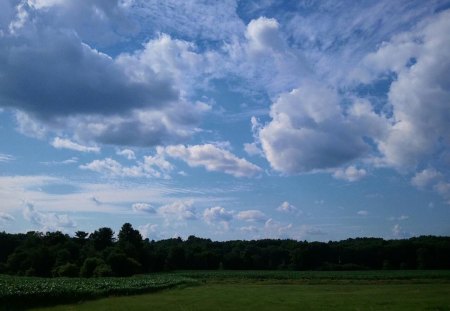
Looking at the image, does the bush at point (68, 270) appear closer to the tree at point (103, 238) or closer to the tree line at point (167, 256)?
the tree line at point (167, 256)

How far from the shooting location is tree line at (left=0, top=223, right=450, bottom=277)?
94312mm

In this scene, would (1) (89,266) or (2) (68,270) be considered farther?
(2) (68,270)

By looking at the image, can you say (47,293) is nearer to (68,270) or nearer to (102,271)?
(102,271)

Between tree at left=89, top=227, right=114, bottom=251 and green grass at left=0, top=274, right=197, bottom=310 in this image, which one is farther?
tree at left=89, top=227, right=114, bottom=251

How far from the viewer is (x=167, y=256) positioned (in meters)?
139

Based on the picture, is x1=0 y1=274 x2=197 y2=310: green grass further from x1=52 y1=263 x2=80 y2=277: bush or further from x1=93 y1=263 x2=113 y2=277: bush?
x1=52 y1=263 x2=80 y2=277: bush

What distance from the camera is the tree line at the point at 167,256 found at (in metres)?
94.3

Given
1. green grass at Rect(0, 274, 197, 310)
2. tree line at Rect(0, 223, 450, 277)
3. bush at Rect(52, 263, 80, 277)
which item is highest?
tree line at Rect(0, 223, 450, 277)

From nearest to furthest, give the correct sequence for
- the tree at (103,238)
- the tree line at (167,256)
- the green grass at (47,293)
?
1. the green grass at (47,293)
2. the tree line at (167,256)
3. the tree at (103,238)

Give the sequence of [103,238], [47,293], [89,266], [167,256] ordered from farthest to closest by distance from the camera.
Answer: [167,256]
[103,238]
[89,266]
[47,293]

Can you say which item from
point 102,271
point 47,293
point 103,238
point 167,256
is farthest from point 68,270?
point 167,256

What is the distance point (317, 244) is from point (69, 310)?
12095 cm

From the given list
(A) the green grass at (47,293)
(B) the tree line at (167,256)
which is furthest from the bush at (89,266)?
(A) the green grass at (47,293)

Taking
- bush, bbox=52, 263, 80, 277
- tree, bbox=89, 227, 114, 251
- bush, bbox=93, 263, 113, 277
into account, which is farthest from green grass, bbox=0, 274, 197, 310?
tree, bbox=89, 227, 114, 251
